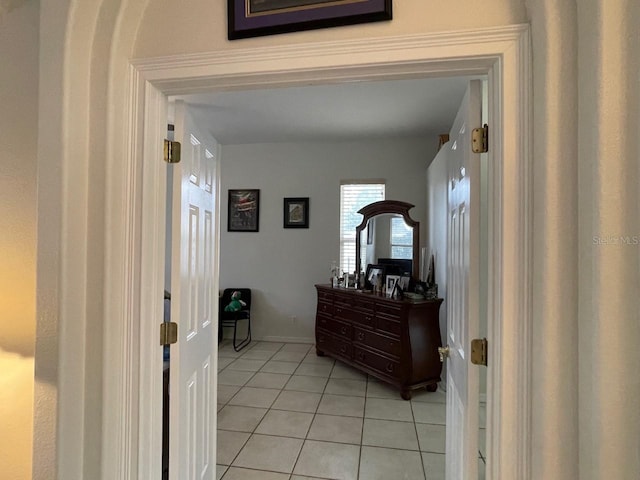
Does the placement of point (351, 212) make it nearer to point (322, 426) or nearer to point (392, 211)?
point (392, 211)

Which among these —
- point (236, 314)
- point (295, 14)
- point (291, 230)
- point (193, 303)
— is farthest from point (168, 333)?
point (291, 230)


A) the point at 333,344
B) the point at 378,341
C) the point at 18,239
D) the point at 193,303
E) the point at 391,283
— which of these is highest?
the point at 18,239

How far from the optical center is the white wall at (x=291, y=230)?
14.8 feet

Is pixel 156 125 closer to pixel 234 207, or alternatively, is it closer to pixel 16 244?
pixel 16 244

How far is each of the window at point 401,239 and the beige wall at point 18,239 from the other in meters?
3.38

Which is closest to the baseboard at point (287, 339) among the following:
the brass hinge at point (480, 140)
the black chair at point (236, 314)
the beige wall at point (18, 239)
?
the black chair at point (236, 314)

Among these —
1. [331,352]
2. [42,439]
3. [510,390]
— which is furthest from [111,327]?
[331,352]

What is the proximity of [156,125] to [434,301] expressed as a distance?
9.14ft

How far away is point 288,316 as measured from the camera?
4742 millimetres

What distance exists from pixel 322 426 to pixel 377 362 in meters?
0.95

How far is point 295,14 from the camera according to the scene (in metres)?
1.08

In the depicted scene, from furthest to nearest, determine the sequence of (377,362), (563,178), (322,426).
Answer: (377,362) → (322,426) → (563,178)

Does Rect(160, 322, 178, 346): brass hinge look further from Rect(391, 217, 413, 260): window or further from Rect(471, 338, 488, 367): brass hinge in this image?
Rect(391, 217, 413, 260): window

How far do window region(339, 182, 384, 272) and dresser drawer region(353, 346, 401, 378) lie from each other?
1.27 m
